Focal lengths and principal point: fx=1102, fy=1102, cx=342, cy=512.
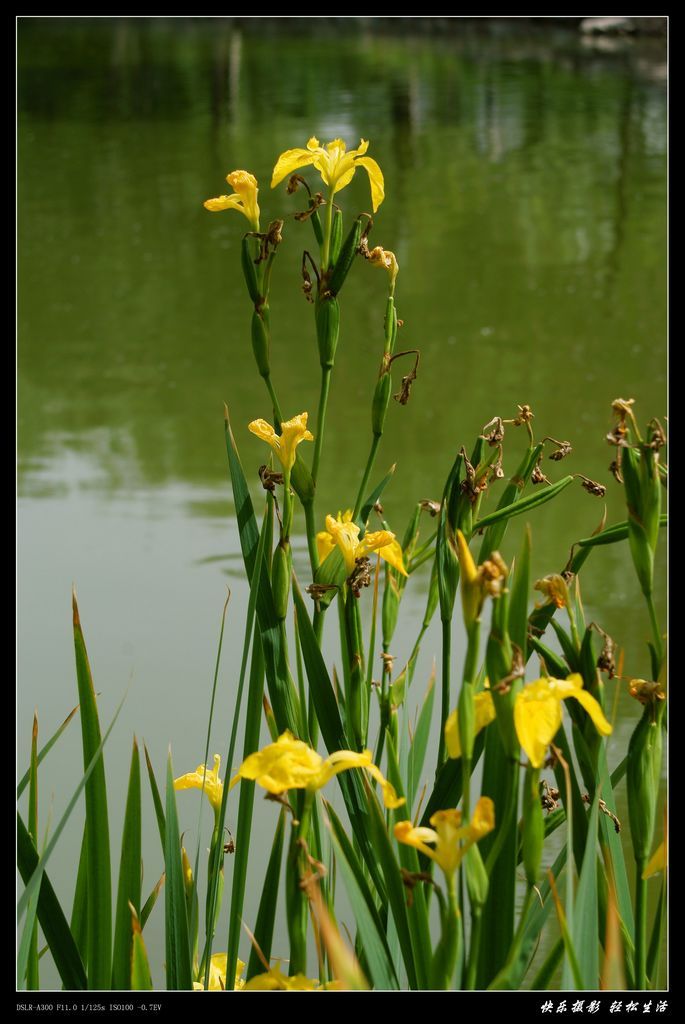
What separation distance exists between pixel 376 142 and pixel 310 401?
279cm

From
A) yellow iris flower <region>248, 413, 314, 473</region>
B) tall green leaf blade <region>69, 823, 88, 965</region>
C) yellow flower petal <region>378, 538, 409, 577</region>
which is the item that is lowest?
tall green leaf blade <region>69, 823, 88, 965</region>

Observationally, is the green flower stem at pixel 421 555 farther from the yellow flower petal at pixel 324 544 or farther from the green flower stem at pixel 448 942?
the green flower stem at pixel 448 942

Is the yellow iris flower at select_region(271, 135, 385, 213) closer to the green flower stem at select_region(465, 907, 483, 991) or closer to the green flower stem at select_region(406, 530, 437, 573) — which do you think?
the green flower stem at select_region(406, 530, 437, 573)

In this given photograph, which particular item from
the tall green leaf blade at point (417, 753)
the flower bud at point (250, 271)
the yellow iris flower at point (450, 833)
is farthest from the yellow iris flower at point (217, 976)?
the flower bud at point (250, 271)

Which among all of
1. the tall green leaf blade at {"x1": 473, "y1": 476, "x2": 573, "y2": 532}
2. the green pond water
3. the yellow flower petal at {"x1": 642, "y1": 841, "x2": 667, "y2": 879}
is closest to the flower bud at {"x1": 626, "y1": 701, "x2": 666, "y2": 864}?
the yellow flower petal at {"x1": 642, "y1": 841, "x2": 667, "y2": 879}

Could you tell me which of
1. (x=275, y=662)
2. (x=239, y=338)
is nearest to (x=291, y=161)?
(x=275, y=662)

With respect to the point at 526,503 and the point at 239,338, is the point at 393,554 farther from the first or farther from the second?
the point at 239,338

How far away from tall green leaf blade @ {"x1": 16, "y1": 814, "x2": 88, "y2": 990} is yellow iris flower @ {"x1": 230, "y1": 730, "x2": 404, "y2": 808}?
0.70ft

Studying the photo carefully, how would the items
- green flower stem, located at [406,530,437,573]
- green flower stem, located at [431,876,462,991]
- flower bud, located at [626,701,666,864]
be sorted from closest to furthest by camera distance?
1. green flower stem, located at [431,876,462,991]
2. flower bud, located at [626,701,666,864]
3. green flower stem, located at [406,530,437,573]

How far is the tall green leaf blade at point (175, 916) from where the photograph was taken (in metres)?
0.54

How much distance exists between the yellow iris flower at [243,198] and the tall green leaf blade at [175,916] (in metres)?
0.29

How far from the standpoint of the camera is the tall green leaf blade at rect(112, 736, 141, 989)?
54cm
